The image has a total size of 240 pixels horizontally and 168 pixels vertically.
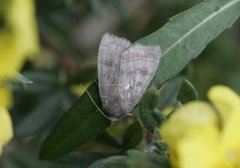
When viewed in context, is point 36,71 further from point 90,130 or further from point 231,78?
point 231,78

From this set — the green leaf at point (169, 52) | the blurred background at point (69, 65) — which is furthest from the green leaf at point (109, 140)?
the green leaf at point (169, 52)

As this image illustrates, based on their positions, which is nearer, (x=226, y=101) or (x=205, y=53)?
(x=226, y=101)

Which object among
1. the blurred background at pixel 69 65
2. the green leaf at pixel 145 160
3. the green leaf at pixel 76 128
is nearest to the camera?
the green leaf at pixel 145 160

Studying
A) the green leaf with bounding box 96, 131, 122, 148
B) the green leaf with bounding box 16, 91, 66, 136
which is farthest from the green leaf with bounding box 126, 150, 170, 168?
the green leaf with bounding box 16, 91, 66, 136

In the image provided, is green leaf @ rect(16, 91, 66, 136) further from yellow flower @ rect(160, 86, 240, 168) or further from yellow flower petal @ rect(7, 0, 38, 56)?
yellow flower @ rect(160, 86, 240, 168)

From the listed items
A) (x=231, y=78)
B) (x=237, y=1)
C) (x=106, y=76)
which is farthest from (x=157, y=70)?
(x=231, y=78)

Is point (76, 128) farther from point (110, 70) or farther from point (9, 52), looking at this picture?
point (9, 52)

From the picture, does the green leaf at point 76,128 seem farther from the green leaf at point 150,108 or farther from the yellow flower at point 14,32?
the yellow flower at point 14,32

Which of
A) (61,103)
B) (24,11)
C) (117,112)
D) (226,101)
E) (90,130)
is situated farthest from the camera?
(61,103)
